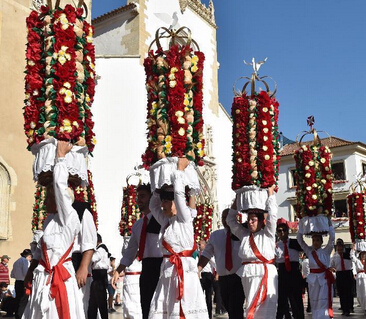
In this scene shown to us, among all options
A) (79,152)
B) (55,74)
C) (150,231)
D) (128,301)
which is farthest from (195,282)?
(128,301)

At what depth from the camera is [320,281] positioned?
8516mm

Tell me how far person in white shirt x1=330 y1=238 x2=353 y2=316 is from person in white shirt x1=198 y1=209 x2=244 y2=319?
6745 millimetres

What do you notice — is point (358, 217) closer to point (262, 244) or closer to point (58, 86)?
point (262, 244)

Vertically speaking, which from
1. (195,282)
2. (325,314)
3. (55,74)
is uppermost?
(55,74)

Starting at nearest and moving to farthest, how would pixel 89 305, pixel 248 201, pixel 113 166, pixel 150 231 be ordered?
pixel 150 231 → pixel 248 201 → pixel 89 305 → pixel 113 166

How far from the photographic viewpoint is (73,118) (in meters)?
5.20

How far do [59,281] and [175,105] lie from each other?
9.53 ft

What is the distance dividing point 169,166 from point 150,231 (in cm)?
107

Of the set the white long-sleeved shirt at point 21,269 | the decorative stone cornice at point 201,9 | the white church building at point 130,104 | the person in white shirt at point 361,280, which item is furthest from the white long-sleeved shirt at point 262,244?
the decorative stone cornice at point 201,9

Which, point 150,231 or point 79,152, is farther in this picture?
point 150,231

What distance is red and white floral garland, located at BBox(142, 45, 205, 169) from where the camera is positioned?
628 centimetres

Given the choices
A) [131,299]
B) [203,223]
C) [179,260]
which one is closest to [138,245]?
[179,260]

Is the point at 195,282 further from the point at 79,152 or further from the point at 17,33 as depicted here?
the point at 17,33

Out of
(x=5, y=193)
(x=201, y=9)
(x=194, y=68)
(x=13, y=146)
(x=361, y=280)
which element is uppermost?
(x=201, y=9)
